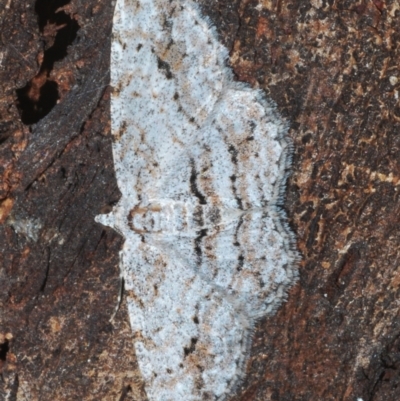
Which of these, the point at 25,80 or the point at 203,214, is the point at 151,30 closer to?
the point at 25,80

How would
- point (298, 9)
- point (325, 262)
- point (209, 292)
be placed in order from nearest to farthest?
1. point (298, 9)
2. point (325, 262)
3. point (209, 292)

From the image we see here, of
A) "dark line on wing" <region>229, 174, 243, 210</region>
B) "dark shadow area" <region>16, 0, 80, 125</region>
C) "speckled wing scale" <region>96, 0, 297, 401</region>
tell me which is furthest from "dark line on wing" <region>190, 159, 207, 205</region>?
"dark shadow area" <region>16, 0, 80, 125</region>

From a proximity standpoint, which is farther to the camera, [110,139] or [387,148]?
[110,139]

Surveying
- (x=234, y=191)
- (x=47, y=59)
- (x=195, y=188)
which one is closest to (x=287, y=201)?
(x=234, y=191)

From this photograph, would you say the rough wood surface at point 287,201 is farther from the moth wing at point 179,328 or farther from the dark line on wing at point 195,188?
the dark line on wing at point 195,188

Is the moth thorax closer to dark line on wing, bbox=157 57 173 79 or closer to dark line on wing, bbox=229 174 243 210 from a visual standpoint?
dark line on wing, bbox=229 174 243 210

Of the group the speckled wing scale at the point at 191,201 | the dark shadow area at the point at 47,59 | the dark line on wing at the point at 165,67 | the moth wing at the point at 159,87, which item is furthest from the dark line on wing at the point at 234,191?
the dark shadow area at the point at 47,59

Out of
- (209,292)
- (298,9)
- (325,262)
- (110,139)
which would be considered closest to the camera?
(298,9)

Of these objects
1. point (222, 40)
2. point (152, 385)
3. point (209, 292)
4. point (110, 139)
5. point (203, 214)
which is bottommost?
point (152, 385)

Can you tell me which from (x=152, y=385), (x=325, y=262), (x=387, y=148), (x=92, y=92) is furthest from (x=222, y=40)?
(x=152, y=385)
